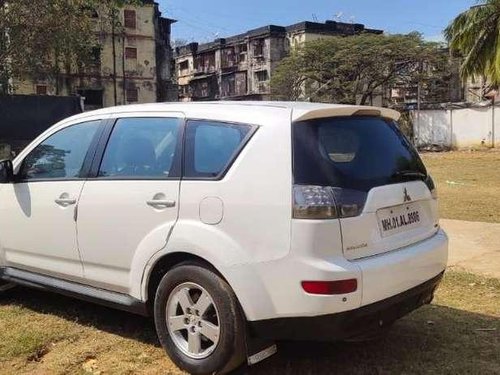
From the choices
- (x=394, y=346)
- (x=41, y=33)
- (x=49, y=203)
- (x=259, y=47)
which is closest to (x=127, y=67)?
(x=259, y=47)

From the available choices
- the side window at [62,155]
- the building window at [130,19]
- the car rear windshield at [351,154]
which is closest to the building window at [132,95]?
the building window at [130,19]

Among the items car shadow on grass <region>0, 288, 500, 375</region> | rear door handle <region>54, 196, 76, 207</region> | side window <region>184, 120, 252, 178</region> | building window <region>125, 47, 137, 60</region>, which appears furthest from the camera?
building window <region>125, 47, 137, 60</region>

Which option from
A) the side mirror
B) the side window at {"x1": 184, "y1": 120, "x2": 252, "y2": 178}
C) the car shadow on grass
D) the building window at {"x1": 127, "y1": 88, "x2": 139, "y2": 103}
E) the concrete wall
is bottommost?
the car shadow on grass

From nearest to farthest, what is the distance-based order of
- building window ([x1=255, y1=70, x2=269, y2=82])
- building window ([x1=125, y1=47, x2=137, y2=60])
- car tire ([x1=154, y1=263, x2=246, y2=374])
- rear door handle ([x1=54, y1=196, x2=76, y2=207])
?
car tire ([x1=154, y1=263, x2=246, y2=374])
rear door handle ([x1=54, y1=196, x2=76, y2=207])
building window ([x1=125, y1=47, x2=137, y2=60])
building window ([x1=255, y1=70, x2=269, y2=82])

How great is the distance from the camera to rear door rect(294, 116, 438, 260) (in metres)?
3.53

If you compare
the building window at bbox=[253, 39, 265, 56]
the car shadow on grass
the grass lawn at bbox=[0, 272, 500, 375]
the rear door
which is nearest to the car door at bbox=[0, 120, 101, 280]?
the grass lawn at bbox=[0, 272, 500, 375]

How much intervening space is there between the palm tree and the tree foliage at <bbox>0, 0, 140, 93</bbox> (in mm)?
14194

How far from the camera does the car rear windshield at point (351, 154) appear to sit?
3.55 metres

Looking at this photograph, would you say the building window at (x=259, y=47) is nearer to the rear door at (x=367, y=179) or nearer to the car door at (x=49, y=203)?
the car door at (x=49, y=203)

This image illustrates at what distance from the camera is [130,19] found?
167ft

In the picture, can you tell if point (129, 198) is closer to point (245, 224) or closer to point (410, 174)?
point (245, 224)

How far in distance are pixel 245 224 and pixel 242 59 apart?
62.8 m

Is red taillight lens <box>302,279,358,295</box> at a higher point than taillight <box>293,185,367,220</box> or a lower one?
lower

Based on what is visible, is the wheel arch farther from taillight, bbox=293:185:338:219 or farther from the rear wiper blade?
the rear wiper blade
